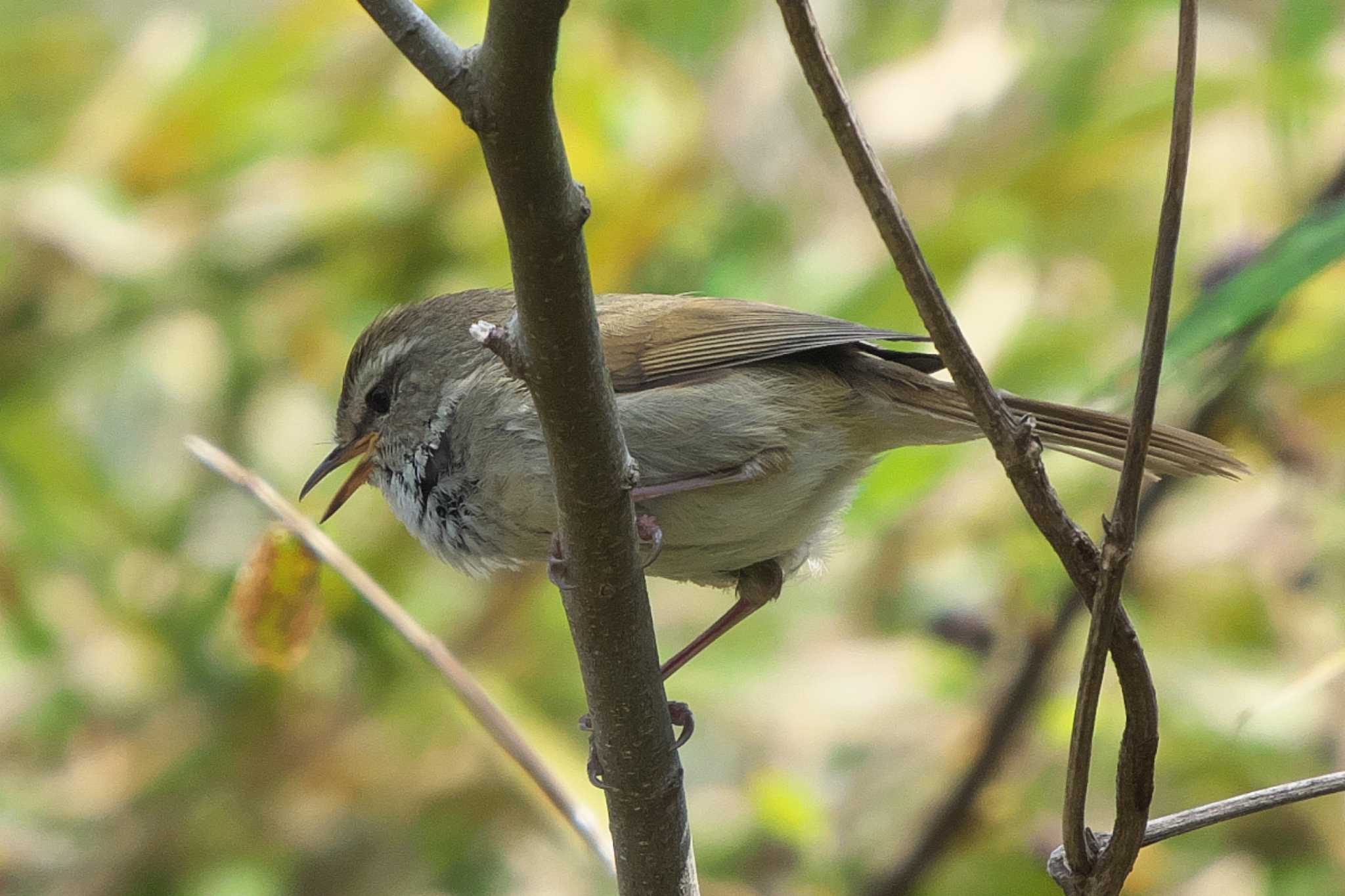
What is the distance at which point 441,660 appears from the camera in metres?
2.30

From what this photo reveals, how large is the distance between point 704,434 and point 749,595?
525 millimetres

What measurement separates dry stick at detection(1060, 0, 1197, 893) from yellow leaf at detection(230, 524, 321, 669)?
1.38 m

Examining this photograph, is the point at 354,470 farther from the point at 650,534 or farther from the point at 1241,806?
the point at 1241,806

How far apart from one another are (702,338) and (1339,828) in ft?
7.11

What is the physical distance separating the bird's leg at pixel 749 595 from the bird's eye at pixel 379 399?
0.89 metres

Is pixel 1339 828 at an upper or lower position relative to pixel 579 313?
upper

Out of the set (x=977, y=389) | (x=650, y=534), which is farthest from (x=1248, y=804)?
(x=650, y=534)

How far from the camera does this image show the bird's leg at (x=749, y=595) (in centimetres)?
313

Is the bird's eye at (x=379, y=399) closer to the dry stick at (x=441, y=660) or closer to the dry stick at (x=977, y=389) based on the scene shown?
the dry stick at (x=441, y=660)

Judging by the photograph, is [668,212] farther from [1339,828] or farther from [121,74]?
[1339,828]

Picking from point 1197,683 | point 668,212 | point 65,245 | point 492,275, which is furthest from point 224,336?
point 1197,683

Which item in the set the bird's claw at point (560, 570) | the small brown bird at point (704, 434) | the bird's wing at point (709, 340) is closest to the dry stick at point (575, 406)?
the bird's claw at point (560, 570)

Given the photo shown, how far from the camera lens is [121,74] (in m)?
5.05

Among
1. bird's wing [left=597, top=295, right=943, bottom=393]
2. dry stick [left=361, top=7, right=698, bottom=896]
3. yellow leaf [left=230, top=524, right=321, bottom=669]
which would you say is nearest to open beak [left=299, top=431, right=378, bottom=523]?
bird's wing [left=597, top=295, right=943, bottom=393]
